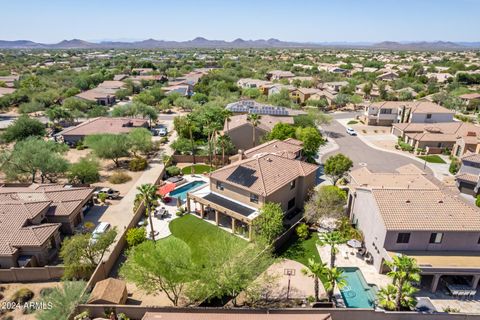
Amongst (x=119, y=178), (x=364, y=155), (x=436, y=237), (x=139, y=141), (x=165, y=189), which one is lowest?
(x=364, y=155)

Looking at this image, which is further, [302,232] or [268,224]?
[302,232]

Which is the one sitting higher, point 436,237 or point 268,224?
point 436,237

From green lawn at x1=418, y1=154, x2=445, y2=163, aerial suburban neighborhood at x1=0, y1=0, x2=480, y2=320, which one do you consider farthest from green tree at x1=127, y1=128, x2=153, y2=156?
green lawn at x1=418, y1=154, x2=445, y2=163

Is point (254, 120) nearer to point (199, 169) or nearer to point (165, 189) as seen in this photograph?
point (199, 169)

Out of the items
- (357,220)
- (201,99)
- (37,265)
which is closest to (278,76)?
(201,99)

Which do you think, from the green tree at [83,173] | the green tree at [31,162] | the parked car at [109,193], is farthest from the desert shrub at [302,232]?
the green tree at [31,162]

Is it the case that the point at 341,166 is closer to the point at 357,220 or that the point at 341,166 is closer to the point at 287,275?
the point at 357,220

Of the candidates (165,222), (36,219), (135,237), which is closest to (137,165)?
(165,222)
